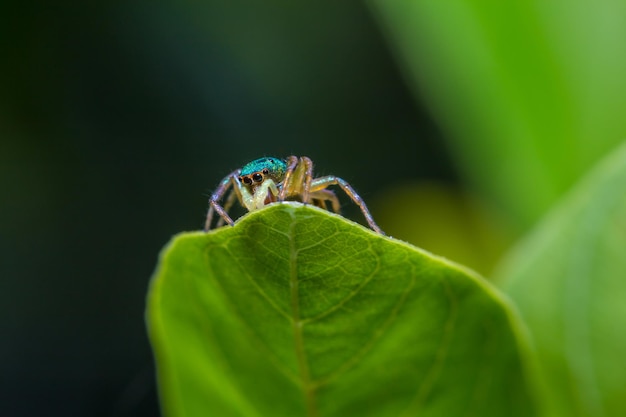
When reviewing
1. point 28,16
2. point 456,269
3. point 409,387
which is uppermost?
point 28,16

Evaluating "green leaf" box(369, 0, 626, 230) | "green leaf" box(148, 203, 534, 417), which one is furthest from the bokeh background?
"green leaf" box(148, 203, 534, 417)

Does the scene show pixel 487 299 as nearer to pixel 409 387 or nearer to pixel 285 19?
pixel 409 387

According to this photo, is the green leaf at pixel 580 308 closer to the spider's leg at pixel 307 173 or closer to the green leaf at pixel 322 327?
the green leaf at pixel 322 327

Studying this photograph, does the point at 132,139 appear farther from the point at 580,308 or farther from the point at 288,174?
the point at 580,308

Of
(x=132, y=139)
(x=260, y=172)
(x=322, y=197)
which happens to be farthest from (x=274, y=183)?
(x=132, y=139)

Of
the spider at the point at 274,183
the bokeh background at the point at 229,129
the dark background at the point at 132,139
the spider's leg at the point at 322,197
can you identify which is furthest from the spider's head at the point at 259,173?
the dark background at the point at 132,139

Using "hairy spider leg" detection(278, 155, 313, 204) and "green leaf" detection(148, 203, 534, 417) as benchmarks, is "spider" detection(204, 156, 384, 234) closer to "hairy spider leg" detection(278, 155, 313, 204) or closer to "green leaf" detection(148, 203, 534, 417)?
"hairy spider leg" detection(278, 155, 313, 204)

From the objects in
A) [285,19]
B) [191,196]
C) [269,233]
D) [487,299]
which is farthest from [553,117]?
[285,19]
